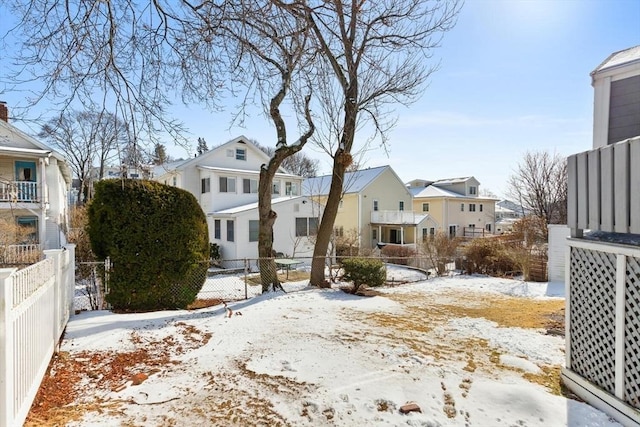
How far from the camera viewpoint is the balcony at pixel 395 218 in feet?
81.9

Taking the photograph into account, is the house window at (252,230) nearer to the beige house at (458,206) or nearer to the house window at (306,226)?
the house window at (306,226)

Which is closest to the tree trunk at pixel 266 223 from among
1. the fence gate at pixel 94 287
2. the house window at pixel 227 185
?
the fence gate at pixel 94 287

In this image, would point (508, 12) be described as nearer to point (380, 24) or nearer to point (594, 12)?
point (594, 12)

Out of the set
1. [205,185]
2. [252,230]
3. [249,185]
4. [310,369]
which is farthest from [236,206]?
[310,369]

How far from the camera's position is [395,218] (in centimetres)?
2523

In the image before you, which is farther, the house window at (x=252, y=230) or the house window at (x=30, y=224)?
the house window at (x=252, y=230)

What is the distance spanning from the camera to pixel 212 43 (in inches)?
228

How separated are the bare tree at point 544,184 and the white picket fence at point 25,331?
81.0 feet

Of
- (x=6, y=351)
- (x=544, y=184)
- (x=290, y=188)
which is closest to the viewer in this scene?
(x=6, y=351)

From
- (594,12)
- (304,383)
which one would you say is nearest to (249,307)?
(304,383)

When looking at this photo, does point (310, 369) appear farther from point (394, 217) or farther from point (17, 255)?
point (394, 217)

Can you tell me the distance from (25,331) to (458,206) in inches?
1285

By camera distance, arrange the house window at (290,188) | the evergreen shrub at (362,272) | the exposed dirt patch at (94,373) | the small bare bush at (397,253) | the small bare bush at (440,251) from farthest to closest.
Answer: the house window at (290,188) → the small bare bush at (397,253) → the small bare bush at (440,251) → the evergreen shrub at (362,272) → the exposed dirt patch at (94,373)

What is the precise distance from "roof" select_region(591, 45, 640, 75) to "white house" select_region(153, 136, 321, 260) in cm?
1431
